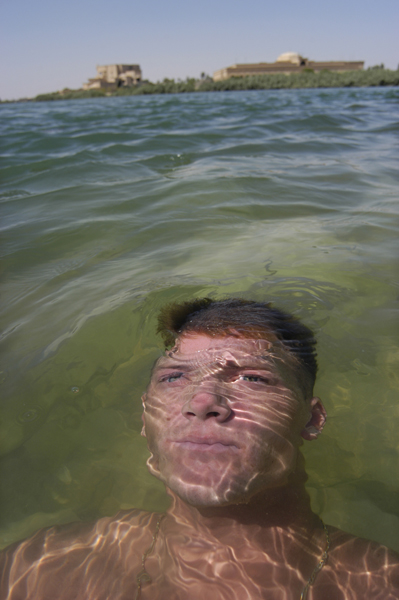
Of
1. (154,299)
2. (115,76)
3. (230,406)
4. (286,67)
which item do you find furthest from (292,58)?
(230,406)

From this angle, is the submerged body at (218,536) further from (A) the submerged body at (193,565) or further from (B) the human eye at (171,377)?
(B) the human eye at (171,377)

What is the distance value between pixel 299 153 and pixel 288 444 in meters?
7.66

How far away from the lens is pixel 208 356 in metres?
2.08

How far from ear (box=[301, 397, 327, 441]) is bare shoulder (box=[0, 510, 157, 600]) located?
0.79 metres

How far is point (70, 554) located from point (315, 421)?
1.23 m

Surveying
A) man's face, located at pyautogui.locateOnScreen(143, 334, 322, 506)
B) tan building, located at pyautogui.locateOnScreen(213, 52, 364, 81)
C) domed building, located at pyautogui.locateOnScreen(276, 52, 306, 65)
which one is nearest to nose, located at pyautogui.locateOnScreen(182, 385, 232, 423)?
man's face, located at pyautogui.locateOnScreen(143, 334, 322, 506)

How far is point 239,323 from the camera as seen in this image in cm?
229

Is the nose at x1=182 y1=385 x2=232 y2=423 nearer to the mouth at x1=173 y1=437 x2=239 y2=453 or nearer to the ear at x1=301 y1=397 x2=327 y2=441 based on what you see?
A: the mouth at x1=173 y1=437 x2=239 y2=453

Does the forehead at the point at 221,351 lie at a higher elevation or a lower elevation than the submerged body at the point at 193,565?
higher

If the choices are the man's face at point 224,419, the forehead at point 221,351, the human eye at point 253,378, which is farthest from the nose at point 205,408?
the forehead at point 221,351

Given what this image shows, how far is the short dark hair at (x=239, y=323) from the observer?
2240 millimetres

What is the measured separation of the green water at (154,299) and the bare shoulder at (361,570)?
0.08m

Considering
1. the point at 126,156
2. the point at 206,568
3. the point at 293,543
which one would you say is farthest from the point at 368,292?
the point at 126,156

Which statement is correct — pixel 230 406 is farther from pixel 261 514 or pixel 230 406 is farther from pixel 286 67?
pixel 286 67
